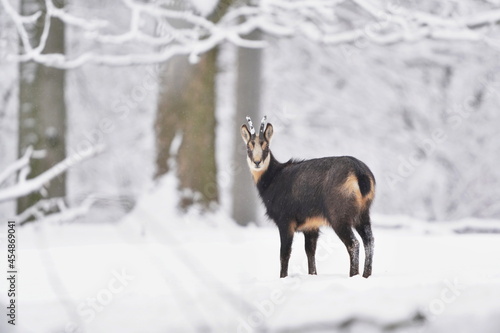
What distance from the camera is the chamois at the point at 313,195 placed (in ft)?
18.0

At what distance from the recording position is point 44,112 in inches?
425

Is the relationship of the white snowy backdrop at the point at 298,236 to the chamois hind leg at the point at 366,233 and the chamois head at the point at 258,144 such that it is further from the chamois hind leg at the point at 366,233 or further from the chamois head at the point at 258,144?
the chamois head at the point at 258,144

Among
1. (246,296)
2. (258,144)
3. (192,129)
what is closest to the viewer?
(246,296)

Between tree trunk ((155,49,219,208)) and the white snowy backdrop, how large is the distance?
0.27 meters

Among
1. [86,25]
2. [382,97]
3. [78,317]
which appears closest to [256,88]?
[86,25]

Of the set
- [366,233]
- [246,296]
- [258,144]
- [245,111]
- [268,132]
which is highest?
[268,132]

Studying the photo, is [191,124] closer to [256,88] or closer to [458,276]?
[256,88]

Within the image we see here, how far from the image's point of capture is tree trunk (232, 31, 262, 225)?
10906 millimetres

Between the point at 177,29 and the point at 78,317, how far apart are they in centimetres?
726

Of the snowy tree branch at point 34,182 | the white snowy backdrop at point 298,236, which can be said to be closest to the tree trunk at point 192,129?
the white snowy backdrop at point 298,236

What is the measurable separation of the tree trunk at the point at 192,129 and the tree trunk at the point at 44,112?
5.28 feet

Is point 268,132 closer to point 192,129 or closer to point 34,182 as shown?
point 192,129

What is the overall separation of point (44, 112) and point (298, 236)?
443 centimetres

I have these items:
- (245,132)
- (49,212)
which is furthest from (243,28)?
(245,132)
